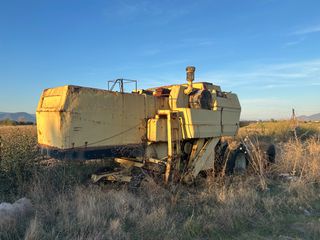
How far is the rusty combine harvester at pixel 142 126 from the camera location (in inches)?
212

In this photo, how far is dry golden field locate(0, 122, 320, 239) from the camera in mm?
4527

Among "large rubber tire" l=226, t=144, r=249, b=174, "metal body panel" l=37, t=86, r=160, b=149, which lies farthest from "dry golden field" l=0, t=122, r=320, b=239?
"metal body panel" l=37, t=86, r=160, b=149

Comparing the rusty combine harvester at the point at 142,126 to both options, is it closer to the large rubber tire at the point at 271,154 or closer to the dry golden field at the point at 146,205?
the dry golden field at the point at 146,205

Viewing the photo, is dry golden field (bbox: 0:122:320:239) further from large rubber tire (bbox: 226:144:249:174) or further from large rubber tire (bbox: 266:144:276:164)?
large rubber tire (bbox: 266:144:276:164)

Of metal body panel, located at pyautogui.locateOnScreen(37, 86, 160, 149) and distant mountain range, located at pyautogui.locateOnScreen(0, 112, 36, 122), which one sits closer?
metal body panel, located at pyautogui.locateOnScreen(37, 86, 160, 149)

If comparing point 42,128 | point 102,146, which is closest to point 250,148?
point 102,146

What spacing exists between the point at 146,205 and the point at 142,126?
5.26 ft

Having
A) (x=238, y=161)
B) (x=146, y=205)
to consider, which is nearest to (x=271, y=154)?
(x=238, y=161)

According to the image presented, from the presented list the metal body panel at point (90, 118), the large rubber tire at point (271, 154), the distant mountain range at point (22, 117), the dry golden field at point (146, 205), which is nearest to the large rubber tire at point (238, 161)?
the dry golden field at point (146, 205)

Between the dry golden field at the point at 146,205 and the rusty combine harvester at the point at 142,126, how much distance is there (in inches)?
20.8

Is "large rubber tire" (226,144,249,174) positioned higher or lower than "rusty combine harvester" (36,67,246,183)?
lower

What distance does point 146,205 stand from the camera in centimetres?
559

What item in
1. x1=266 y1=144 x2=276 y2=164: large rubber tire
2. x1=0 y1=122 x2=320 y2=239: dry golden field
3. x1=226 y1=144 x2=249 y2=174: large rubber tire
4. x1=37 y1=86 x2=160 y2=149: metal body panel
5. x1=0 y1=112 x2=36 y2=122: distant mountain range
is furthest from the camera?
x1=0 y1=112 x2=36 y2=122: distant mountain range

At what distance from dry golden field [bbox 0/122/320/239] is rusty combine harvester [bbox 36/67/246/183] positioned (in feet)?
1.73
